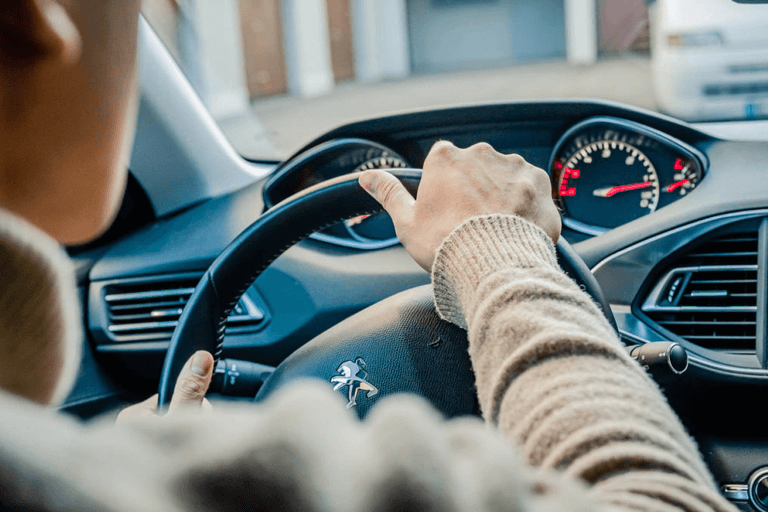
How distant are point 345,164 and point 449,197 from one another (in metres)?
1.26

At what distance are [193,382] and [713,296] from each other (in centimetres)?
132

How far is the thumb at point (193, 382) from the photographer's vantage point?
2.92 feet

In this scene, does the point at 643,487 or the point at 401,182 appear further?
the point at 401,182

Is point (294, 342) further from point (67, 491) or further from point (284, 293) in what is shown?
point (67, 491)

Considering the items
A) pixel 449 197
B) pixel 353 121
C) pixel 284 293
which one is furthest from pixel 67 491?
pixel 353 121

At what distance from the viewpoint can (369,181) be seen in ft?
3.10

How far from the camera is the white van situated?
1.95 metres

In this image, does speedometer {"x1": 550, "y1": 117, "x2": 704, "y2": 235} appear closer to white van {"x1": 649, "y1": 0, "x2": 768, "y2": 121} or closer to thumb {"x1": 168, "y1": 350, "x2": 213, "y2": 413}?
white van {"x1": 649, "y1": 0, "x2": 768, "y2": 121}

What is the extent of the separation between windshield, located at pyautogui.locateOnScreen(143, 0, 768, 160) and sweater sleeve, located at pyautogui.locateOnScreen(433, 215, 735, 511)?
0.37 metres

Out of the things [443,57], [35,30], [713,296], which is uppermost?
[443,57]

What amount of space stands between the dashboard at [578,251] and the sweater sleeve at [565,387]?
42.1 inches

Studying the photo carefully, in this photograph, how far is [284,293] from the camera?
1905 millimetres

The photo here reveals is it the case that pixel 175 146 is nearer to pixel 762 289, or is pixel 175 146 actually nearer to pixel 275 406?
pixel 762 289

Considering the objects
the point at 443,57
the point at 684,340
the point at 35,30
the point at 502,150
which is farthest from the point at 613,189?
the point at 443,57
